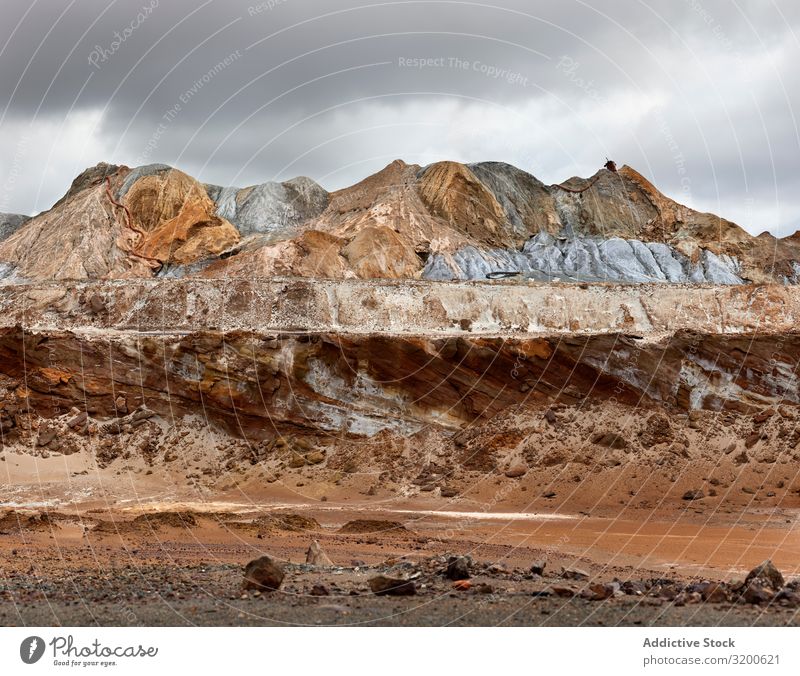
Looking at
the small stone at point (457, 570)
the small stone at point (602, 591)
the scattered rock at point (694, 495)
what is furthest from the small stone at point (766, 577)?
the scattered rock at point (694, 495)

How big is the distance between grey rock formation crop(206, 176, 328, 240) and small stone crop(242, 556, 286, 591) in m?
53.7

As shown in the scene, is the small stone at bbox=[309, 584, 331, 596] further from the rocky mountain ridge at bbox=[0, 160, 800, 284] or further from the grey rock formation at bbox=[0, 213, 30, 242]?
the grey rock formation at bbox=[0, 213, 30, 242]

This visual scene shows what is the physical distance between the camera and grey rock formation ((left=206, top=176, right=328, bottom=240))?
67.8m

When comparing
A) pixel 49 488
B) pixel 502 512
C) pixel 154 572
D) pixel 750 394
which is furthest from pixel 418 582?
pixel 750 394

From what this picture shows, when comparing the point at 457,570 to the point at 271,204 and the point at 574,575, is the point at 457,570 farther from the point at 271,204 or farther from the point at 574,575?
the point at 271,204

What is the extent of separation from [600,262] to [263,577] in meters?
52.1

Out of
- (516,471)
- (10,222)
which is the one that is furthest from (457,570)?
(10,222)

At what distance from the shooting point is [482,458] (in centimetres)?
3228

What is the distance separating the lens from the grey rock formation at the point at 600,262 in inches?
2318

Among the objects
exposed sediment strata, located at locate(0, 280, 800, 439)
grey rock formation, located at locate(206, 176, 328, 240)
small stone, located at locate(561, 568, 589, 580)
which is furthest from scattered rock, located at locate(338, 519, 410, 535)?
grey rock formation, located at locate(206, 176, 328, 240)

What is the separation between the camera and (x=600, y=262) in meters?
61.9

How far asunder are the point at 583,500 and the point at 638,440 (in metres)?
4.03

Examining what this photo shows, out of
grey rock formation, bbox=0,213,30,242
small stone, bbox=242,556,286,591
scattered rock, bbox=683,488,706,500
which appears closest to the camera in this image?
small stone, bbox=242,556,286,591

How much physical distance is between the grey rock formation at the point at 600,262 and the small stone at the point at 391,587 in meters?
44.9
